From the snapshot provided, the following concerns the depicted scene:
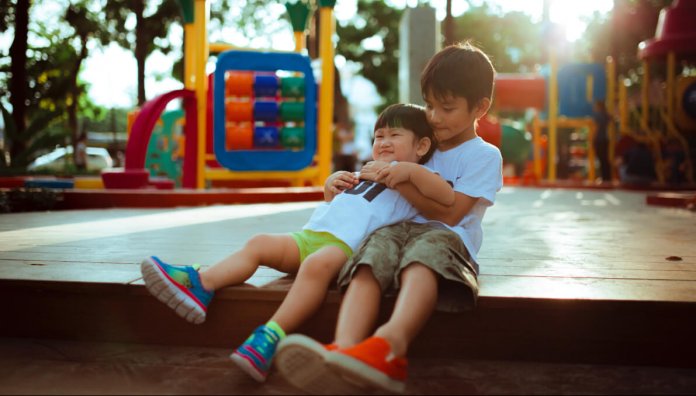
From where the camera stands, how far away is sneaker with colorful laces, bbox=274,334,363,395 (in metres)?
1.61

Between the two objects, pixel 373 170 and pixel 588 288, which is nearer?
pixel 588 288

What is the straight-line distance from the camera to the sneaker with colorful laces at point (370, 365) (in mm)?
1578

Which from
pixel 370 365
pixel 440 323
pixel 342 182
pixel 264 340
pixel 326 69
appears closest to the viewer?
pixel 370 365

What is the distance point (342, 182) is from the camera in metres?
2.28

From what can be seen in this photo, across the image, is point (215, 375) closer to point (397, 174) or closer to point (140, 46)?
point (397, 174)

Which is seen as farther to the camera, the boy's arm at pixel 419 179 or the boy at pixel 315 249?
the boy's arm at pixel 419 179

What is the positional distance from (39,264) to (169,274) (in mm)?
770

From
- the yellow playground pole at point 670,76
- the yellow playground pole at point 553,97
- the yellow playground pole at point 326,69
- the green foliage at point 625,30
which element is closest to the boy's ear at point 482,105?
the yellow playground pole at point 326,69

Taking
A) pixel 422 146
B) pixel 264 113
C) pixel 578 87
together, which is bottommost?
pixel 422 146

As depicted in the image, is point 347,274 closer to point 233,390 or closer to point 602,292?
point 233,390

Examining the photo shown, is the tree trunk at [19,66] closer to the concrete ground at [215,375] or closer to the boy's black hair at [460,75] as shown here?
the concrete ground at [215,375]

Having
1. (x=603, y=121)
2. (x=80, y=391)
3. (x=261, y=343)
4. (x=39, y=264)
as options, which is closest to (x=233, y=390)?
(x=261, y=343)

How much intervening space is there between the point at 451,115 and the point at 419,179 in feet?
0.95

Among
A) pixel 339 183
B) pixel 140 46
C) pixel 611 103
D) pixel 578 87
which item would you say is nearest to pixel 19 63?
pixel 140 46
